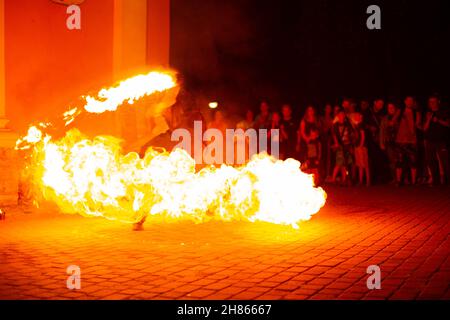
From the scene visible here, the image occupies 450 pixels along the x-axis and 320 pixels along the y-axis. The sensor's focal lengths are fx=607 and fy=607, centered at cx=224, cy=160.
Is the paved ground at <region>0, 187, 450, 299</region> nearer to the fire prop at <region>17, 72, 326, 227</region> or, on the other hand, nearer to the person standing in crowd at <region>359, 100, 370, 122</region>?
the fire prop at <region>17, 72, 326, 227</region>

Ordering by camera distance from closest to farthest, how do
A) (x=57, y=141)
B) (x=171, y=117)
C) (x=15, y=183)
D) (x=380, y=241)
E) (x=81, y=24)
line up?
(x=380, y=241) → (x=57, y=141) → (x=15, y=183) → (x=81, y=24) → (x=171, y=117)

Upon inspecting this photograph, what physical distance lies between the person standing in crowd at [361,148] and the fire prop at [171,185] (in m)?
6.01

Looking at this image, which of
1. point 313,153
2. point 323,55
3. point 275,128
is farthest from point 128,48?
point 323,55

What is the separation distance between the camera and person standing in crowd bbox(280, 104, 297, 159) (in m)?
14.6

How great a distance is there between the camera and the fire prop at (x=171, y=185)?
7.92 m

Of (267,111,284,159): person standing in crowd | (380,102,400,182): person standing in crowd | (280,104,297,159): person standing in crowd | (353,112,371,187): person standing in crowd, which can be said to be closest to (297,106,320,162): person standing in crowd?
(280,104,297,159): person standing in crowd

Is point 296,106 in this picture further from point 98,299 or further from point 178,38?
point 98,299

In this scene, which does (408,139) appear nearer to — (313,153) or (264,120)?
(313,153)

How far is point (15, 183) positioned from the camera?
34.1ft

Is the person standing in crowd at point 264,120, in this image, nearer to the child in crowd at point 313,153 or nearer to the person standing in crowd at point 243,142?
the person standing in crowd at point 243,142

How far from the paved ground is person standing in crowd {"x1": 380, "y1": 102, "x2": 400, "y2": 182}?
4.72m

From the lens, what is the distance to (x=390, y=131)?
14188 mm
